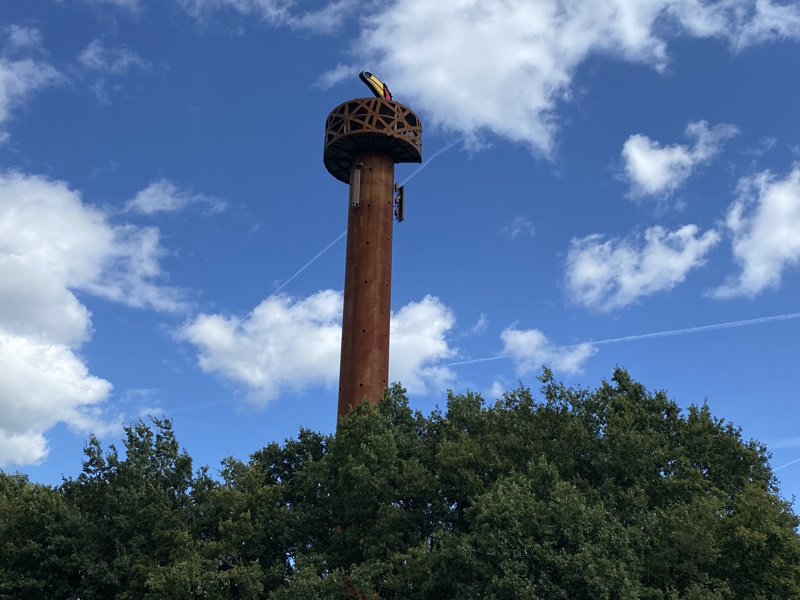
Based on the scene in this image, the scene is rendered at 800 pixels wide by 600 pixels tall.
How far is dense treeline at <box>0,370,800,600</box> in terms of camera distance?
114 ft

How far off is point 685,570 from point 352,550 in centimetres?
1717

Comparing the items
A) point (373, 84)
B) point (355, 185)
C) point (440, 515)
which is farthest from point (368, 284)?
point (440, 515)

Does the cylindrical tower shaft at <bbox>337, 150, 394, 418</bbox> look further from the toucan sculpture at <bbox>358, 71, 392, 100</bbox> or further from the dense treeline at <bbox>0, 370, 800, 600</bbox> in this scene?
the dense treeline at <bbox>0, 370, 800, 600</bbox>

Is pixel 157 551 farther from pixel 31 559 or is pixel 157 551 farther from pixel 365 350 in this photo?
pixel 365 350

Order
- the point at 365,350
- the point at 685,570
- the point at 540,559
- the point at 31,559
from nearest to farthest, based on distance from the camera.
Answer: the point at 540,559 → the point at 685,570 → the point at 31,559 → the point at 365,350

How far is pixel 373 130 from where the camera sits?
7338cm

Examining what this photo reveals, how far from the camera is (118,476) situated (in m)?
53.0

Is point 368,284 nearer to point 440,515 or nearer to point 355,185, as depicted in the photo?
point 355,185

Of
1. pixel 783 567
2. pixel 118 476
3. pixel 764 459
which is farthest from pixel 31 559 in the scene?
pixel 764 459

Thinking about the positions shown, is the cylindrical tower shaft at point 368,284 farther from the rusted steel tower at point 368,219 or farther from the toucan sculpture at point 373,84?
the toucan sculpture at point 373,84

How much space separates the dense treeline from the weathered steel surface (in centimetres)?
2998

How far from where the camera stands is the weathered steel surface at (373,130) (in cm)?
7400

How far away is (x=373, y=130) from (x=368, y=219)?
8.15 meters

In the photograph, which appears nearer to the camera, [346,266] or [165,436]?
[165,436]
